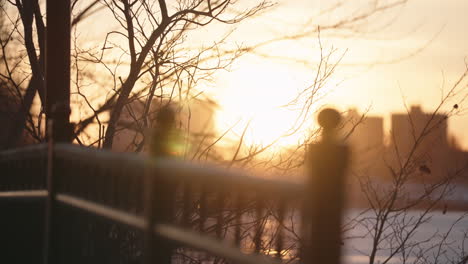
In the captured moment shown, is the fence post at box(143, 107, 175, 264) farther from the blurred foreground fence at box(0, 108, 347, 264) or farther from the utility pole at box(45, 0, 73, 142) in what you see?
the utility pole at box(45, 0, 73, 142)

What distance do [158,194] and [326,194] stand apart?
127 cm

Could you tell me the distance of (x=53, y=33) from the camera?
6.53 metres

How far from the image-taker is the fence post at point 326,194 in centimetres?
A: 244

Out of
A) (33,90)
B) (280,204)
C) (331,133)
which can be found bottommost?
(280,204)

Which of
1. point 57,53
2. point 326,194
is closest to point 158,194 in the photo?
point 326,194

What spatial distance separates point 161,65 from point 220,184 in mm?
7806

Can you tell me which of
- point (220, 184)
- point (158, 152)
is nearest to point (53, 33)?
point (158, 152)

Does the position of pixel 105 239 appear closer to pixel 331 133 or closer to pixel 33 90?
pixel 331 133

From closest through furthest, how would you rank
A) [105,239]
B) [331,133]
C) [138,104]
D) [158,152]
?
[331,133]
[158,152]
[105,239]
[138,104]

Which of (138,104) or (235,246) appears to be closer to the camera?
(235,246)

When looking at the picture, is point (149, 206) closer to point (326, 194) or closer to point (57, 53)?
point (326, 194)

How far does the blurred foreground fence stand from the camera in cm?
251

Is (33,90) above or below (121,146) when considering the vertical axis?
above

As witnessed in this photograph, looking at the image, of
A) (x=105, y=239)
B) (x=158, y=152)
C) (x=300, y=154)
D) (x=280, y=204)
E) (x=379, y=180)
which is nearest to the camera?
(x=280, y=204)
